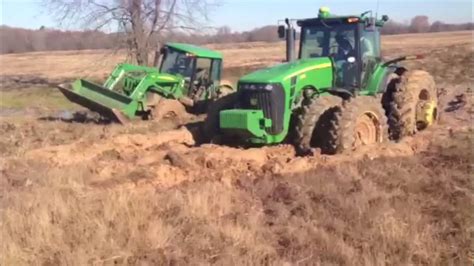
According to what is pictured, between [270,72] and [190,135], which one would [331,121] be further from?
[190,135]

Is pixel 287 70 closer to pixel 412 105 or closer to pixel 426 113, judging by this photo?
pixel 412 105

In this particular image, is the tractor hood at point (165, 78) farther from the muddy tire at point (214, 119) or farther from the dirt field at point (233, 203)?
the muddy tire at point (214, 119)

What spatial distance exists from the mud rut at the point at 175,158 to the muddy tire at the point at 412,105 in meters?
0.31

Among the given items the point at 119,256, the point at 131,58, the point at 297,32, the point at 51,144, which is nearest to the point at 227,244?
the point at 119,256

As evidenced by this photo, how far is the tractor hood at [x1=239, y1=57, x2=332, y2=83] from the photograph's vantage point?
9.76 m

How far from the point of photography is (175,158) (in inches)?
372

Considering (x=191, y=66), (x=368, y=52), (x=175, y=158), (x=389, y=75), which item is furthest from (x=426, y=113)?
(x=191, y=66)

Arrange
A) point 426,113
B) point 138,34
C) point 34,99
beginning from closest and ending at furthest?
point 426,113 → point 138,34 → point 34,99

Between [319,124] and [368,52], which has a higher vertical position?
[368,52]

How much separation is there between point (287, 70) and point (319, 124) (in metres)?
0.97

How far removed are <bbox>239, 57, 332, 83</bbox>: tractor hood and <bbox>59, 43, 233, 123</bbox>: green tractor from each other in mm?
4899

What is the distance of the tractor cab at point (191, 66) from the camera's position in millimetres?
15949

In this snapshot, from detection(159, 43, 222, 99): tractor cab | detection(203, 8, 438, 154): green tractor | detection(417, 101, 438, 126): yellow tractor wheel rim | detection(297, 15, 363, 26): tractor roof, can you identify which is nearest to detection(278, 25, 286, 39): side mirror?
detection(203, 8, 438, 154): green tractor

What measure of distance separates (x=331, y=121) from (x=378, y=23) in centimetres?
239
